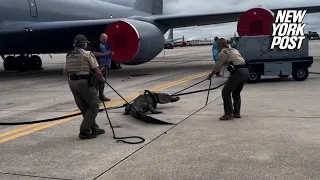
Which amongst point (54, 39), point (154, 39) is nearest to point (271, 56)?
point (154, 39)

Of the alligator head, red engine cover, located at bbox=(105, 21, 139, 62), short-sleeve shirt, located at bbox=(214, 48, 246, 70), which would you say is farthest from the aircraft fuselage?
short-sleeve shirt, located at bbox=(214, 48, 246, 70)

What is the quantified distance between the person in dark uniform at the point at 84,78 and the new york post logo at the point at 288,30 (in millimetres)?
7430

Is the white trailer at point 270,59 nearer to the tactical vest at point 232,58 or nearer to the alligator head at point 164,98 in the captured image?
the alligator head at point 164,98

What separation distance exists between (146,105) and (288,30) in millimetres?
7106

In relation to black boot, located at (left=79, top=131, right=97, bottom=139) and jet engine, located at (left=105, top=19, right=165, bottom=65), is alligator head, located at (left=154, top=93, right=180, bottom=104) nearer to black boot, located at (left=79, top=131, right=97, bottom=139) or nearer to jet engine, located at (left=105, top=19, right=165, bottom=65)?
black boot, located at (left=79, top=131, right=97, bottom=139)

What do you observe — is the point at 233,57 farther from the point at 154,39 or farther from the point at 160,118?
the point at 154,39

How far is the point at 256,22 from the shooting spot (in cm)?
1409

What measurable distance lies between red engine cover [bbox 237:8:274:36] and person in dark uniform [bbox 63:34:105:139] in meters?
9.60

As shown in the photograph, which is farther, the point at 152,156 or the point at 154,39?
the point at 154,39

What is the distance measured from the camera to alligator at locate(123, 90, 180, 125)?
21.8 ft

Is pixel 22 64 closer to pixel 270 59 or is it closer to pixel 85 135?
pixel 270 59

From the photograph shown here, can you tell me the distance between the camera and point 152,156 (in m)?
4.62

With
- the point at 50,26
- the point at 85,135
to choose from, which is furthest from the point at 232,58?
the point at 50,26

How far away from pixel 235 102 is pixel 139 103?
1.79 meters
